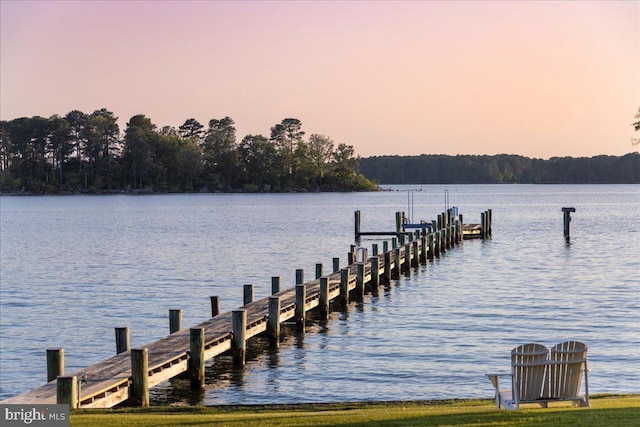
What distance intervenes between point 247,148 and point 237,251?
136m

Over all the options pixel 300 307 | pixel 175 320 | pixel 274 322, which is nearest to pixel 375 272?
pixel 300 307

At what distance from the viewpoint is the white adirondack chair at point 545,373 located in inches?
479

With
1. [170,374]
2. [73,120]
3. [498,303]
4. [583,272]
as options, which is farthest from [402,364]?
[73,120]

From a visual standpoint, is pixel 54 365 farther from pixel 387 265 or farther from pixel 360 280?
pixel 387 265

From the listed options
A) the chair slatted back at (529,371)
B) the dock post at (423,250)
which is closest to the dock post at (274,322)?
the chair slatted back at (529,371)

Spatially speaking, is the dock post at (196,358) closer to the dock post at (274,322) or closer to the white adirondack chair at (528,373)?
the dock post at (274,322)

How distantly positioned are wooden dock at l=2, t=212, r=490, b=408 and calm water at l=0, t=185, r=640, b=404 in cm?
64

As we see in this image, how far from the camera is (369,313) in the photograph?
99.9 ft

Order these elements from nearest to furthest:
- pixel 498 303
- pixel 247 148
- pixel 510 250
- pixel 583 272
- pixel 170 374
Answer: pixel 170 374, pixel 498 303, pixel 583 272, pixel 510 250, pixel 247 148

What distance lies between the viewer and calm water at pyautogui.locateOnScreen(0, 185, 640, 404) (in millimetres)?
20609

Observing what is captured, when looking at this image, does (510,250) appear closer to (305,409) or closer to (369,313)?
(369,313)

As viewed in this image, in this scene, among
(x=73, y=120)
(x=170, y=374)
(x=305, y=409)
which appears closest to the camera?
(x=305, y=409)

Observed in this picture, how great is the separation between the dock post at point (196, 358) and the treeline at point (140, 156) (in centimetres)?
16114

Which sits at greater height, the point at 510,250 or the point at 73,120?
the point at 73,120
